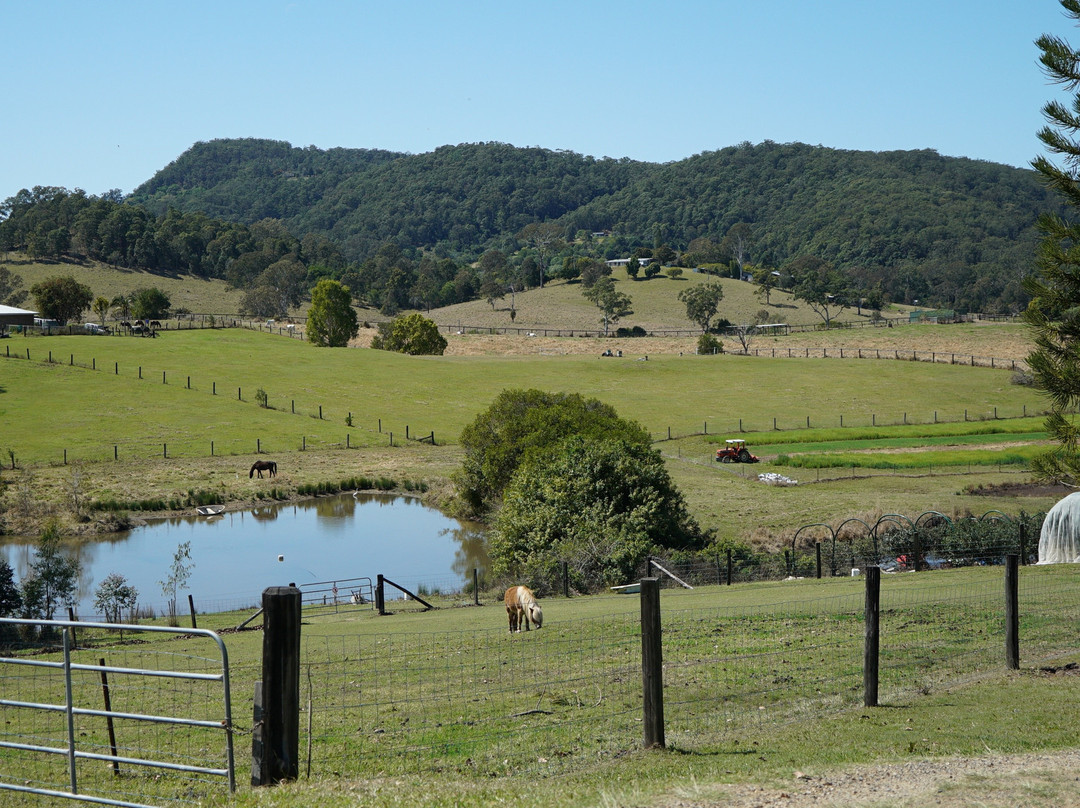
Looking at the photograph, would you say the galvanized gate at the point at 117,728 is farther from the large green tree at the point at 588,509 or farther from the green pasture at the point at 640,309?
the green pasture at the point at 640,309

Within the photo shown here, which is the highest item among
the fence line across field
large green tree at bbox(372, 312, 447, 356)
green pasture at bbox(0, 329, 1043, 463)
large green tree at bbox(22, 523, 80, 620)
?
large green tree at bbox(372, 312, 447, 356)

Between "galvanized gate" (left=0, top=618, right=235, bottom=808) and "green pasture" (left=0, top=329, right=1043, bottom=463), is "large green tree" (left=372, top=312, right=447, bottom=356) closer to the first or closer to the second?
"green pasture" (left=0, top=329, right=1043, bottom=463)

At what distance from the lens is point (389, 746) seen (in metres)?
9.33

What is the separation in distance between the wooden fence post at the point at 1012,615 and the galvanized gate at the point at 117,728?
8530mm

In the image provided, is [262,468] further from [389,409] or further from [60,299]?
[60,299]

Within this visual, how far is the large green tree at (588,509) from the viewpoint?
29.7 metres

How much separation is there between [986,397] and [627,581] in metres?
65.5

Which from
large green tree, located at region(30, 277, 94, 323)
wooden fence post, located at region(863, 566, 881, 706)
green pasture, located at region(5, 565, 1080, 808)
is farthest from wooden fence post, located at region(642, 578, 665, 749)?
large green tree, located at region(30, 277, 94, 323)

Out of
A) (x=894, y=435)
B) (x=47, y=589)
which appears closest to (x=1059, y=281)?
(x=47, y=589)

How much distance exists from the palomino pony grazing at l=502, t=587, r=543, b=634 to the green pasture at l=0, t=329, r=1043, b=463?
4784 centimetres

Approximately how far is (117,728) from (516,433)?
33.3 m

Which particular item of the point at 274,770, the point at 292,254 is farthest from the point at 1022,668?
the point at 292,254

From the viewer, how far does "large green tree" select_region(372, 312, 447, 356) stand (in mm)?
110750

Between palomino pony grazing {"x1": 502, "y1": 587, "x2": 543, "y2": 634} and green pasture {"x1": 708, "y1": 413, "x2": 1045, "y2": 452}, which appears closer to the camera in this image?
palomino pony grazing {"x1": 502, "y1": 587, "x2": 543, "y2": 634}
